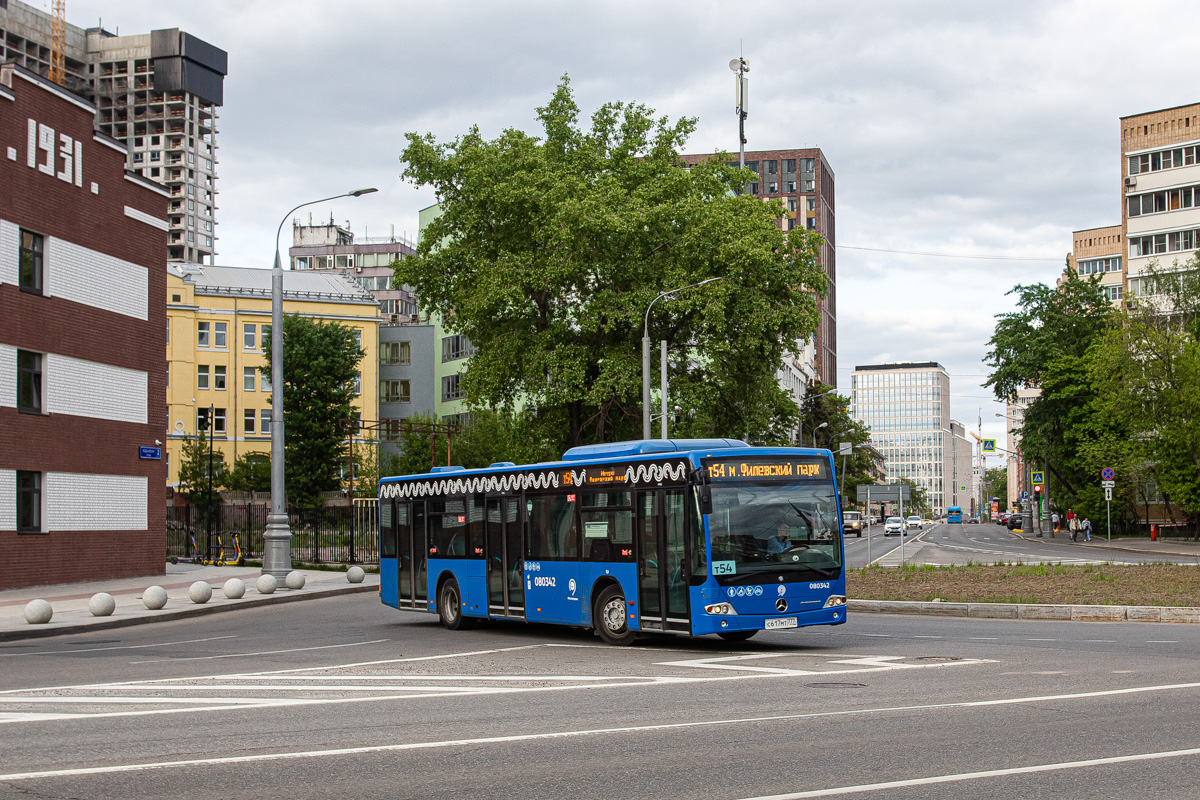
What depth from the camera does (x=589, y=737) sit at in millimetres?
9086

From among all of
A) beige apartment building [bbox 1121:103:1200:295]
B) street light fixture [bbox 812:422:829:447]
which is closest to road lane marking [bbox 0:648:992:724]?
beige apartment building [bbox 1121:103:1200:295]

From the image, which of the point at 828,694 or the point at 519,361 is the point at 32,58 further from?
the point at 828,694

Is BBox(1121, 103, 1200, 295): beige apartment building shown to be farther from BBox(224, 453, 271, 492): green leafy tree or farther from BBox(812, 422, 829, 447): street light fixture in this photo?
BBox(224, 453, 271, 492): green leafy tree

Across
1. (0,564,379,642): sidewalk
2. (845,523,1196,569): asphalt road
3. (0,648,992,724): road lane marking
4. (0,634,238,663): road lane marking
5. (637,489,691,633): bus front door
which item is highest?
(637,489,691,633): bus front door

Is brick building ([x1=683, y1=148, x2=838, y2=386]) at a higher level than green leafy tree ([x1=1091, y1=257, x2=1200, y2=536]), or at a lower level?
higher

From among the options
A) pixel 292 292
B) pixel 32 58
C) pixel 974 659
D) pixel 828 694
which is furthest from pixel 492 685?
pixel 32 58

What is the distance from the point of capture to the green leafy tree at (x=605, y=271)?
1539 inches

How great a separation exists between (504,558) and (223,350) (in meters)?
67.3

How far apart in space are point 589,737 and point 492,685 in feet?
12.3

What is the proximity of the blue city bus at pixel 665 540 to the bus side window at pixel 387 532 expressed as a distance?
3.09 m

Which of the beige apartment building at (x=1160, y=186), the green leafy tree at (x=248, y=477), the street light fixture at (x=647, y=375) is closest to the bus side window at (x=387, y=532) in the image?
the street light fixture at (x=647, y=375)

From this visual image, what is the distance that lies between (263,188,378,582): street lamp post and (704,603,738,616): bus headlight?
16.6m

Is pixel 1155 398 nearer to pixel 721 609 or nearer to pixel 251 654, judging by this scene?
pixel 721 609

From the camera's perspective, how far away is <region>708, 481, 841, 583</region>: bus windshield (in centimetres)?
1588
